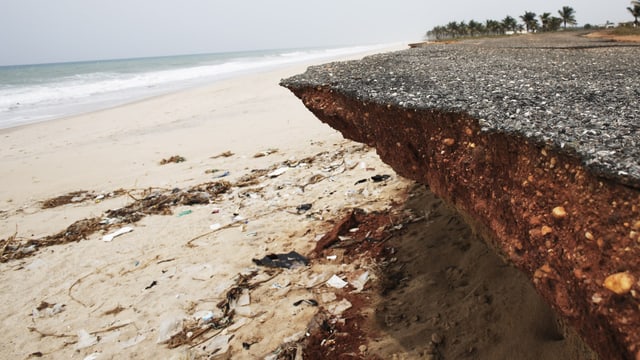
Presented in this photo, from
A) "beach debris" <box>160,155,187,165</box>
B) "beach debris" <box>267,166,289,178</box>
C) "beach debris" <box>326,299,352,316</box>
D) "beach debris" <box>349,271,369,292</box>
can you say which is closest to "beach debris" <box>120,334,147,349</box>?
"beach debris" <box>326,299,352,316</box>

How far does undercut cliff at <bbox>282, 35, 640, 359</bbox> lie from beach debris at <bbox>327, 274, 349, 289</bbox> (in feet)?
3.99

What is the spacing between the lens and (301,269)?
3.85 metres

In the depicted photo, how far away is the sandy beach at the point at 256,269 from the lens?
278cm

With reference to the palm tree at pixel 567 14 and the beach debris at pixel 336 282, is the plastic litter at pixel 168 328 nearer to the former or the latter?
the beach debris at pixel 336 282


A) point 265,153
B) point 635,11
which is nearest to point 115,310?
point 265,153

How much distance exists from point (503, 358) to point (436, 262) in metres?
1.15

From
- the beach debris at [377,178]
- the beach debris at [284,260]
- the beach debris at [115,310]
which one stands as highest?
the beach debris at [377,178]

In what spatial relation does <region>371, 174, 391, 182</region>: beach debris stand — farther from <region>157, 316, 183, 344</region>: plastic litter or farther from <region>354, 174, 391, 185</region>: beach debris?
<region>157, 316, 183, 344</region>: plastic litter

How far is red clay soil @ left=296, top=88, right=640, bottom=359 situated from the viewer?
1.28 meters

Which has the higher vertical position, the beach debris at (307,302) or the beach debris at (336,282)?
the beach debris at (336,282)

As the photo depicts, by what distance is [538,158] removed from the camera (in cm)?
169

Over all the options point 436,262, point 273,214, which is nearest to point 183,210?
point 273,214

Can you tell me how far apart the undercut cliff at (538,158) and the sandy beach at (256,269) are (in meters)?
0.68

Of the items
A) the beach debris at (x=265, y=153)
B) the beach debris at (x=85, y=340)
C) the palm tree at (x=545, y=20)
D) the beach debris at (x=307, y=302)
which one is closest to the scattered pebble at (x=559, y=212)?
the beach debris at (x=307, y=302)
